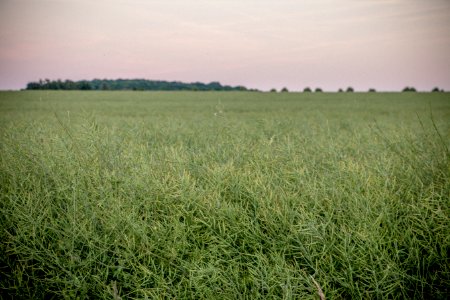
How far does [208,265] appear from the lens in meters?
2.30

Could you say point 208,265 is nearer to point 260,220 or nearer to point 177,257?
point 177,257

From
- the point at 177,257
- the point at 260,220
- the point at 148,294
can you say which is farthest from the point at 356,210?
the point at 148,294

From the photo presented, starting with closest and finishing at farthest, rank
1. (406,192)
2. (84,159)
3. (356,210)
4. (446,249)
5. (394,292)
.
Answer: (394,292) → (446,249) → (356,210) → (406,192) → (84,159)

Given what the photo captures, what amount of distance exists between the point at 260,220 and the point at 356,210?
78 centimetres

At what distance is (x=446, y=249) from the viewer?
2.41 m

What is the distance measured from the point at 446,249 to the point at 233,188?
1.74m

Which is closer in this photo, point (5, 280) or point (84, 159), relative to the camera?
point (5, 280)

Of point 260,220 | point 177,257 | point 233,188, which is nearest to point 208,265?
point 177,257

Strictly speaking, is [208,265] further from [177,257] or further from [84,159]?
[84,159]

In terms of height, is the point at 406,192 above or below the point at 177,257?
above

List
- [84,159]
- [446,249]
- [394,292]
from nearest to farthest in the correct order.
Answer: [394,292] < [446,249] < [84,159]

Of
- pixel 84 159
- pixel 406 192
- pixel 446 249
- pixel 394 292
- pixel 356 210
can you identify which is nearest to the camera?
pixel 394 292

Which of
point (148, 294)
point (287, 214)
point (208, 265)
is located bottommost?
point (148, 294)

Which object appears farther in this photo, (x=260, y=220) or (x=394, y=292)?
(x=260, y=220)
